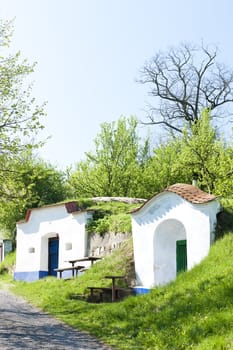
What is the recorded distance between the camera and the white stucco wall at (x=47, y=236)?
19688 mm

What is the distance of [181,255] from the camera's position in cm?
1439

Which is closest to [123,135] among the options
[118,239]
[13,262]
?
[13,262]

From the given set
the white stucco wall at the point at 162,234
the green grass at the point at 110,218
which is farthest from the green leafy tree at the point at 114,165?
the white stucco wall at the point at 162,234

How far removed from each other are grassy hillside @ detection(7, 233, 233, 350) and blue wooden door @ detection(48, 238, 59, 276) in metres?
6.83

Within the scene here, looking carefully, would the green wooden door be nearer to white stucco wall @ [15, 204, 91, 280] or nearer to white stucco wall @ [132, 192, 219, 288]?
white stucco wall @ [132, 192, 219, 288]

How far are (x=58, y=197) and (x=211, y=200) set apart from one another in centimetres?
Result: 1861

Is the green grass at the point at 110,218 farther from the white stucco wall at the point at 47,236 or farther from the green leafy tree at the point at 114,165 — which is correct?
the green leafy tree at the point at 114,165

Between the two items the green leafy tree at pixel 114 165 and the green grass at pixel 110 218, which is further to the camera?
the green leafy tree at pixel 114 165

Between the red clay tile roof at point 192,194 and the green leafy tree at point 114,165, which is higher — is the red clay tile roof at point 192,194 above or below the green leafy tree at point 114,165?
below

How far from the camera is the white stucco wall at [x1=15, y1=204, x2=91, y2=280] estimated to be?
19688mm

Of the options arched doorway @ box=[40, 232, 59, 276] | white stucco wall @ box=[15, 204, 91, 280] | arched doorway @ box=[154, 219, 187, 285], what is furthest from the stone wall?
arched doorway @ box=[154, 219, 187, 285]

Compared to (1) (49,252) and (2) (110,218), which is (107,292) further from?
(1) (49,252)

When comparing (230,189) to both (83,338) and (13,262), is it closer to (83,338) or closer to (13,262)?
→ (83,338)

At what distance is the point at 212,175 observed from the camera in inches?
746
